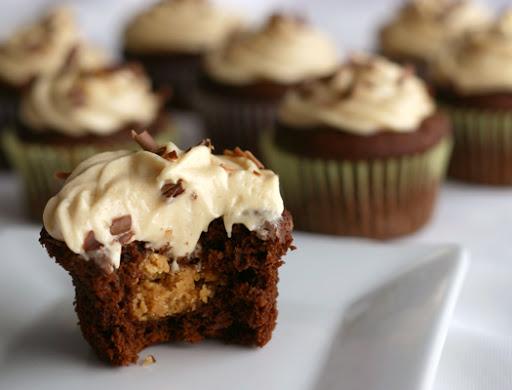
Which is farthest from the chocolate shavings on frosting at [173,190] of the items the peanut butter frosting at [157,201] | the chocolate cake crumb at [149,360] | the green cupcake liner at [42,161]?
the green cupcake liner at [42,161]

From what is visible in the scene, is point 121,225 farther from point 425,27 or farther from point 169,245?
point 425,27

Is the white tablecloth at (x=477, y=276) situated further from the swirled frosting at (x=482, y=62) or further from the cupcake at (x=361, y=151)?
the swirled frosting at (x=482, y=62)

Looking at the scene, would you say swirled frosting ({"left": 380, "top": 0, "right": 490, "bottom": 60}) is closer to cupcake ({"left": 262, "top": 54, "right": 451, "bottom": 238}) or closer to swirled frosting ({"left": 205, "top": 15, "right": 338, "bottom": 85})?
swirled frosting ({"left": 205, "top": 15, "right": 338, "bottom": 85})

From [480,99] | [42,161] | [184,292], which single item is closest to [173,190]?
[184,292]

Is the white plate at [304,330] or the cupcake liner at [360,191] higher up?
the white plate at [304,330]

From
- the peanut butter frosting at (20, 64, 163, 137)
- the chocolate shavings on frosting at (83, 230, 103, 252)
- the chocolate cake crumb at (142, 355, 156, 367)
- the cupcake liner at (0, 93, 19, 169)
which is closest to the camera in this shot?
the chocolate shavings on frosting at (83, 230, 103, 252)

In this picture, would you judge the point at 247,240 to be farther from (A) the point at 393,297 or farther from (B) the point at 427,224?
(B) the point at 427,224

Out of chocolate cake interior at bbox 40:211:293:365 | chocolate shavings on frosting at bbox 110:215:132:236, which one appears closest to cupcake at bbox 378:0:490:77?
chocolate cake interior at bbox 40:211:293:365
